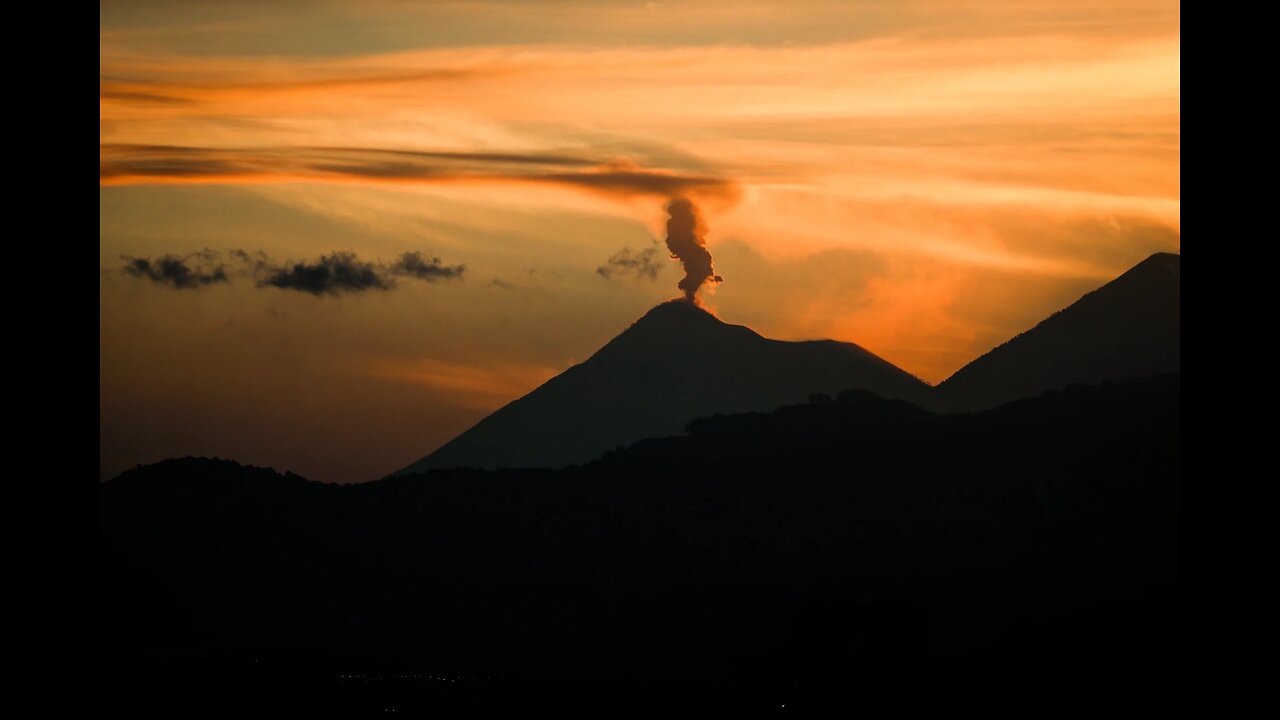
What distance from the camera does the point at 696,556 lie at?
158500mm

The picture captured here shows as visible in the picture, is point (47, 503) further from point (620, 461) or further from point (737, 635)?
point (620, 461)

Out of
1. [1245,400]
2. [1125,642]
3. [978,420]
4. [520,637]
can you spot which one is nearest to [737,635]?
[520,637]

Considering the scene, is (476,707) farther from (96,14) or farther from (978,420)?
(978,420)

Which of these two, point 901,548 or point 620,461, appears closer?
point 901,548

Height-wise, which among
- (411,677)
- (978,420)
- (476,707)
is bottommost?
(411,677)

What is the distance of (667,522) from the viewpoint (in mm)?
169875

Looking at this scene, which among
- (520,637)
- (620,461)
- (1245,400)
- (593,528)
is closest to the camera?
(1245,400)

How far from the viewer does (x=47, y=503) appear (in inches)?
244

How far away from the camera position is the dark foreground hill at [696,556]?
12056cm

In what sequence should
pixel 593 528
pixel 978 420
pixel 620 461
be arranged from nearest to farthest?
1. pixel 593 528
2. pixel 978 420
3. pixel 620 461

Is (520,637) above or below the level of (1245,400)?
below

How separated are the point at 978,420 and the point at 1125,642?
224 feet

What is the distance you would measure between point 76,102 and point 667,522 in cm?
16502

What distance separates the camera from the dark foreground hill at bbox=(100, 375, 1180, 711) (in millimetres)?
120562
